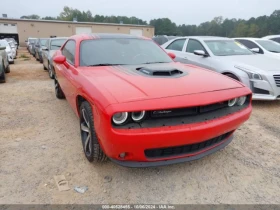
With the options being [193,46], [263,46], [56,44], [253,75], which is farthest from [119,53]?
[263,46]

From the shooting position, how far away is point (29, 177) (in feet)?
8.25

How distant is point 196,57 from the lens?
6199mm

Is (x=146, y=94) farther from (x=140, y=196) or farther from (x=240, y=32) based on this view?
(x=240, y=32)

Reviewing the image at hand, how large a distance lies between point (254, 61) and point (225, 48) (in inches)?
39.8

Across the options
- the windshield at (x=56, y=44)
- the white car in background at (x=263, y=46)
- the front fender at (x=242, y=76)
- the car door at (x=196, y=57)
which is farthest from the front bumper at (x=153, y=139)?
the windshield at (x=56, y=44)

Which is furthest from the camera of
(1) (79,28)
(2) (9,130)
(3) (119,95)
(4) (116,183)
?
(1) (79,28)

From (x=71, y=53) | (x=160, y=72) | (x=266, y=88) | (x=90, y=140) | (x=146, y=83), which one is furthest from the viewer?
(x=266, y=88)

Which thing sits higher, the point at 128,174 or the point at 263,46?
the point at 263,46

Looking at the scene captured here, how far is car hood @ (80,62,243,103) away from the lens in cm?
215

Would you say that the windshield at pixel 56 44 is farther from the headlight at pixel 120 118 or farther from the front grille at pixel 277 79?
Answer: the headlight at pixel 120 118

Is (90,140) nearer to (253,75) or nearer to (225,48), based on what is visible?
(253,75)

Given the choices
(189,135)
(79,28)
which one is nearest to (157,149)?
(189,135)

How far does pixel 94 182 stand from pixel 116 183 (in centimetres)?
23

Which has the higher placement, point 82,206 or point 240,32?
point 240,32
